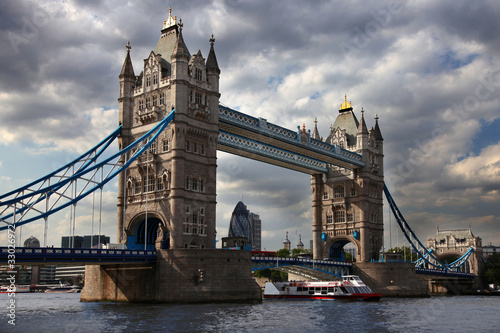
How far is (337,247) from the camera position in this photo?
4252 inches

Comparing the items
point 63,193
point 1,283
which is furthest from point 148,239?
point 1,283

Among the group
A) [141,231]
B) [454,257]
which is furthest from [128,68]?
[454,257]

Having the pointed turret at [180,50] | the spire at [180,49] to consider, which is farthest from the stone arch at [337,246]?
the spire at [180,49]

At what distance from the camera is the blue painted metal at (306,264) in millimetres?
77481

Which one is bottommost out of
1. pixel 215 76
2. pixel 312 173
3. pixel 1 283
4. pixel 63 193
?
pixel 1 283

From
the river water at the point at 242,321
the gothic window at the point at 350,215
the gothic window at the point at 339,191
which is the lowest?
the river water at the point at 242,321

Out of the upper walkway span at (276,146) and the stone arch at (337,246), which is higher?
the upper walkway span at (276,146)

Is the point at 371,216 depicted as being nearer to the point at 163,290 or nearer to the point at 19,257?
the point at 163,290

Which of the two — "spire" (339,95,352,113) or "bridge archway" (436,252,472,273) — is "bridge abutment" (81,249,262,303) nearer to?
"spire" (339,95,352,113)

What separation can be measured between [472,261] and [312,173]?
72.5m

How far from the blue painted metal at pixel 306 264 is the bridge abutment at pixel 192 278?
446 inches

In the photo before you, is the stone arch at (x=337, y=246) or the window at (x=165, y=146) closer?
the window at (x=165, y=146)

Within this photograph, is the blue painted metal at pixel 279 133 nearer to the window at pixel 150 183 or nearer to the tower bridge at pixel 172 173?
the tower bridge at pixel 172 173

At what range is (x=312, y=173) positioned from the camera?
10600 centimetres
